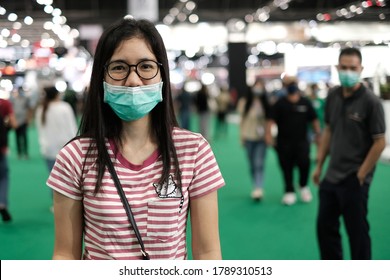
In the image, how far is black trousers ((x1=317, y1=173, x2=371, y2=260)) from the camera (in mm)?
3033

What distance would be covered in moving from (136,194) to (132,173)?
0.06 meters

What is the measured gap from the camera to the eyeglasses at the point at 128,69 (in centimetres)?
152

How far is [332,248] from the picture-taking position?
3311 millimetres

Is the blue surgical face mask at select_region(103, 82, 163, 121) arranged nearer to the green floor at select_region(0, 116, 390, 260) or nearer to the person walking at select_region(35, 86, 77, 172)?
the green floor at select_region(0, 116, 390, 260)

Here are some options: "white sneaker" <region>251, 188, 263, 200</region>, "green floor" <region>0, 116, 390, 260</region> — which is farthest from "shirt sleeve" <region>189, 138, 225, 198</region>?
"white sneaker" <region>251, 188, 263, 200</region>

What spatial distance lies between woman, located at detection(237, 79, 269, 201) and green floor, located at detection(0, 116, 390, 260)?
0.96ft

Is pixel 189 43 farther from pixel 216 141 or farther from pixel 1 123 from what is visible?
pixel 1 123

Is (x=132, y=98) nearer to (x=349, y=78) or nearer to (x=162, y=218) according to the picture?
(x=162, y=218)

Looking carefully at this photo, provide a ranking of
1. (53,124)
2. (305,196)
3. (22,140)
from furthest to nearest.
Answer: (22,140) → (305,196) → (53,124)

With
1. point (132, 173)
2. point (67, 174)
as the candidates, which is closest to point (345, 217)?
point (132, 173)

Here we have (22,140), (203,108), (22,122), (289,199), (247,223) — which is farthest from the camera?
(203,108)

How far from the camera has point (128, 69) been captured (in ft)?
5.02

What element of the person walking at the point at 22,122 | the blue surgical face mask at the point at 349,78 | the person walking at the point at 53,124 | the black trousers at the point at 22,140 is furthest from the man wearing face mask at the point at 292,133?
the black trousers at the point at 22,140

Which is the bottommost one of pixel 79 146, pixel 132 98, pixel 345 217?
pixel 345 217
